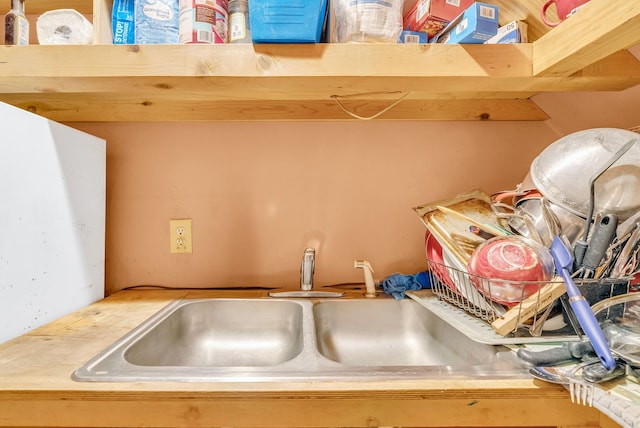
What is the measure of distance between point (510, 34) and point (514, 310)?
0.64m

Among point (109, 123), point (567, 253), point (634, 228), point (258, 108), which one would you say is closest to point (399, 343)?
point (567, 253)

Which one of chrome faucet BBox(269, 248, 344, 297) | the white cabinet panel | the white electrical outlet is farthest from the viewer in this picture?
the white electrical outlet

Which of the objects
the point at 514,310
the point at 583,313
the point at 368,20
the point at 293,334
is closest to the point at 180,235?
the point at 293,334

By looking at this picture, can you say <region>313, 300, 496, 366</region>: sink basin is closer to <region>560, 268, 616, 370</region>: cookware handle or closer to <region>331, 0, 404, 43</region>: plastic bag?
<region>560, 268, 616, 370</region>: cookware handle

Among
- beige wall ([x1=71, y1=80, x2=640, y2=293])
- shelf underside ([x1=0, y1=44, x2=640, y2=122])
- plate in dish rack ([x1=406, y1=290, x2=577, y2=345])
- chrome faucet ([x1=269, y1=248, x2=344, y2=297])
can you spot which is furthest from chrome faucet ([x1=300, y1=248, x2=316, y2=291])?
shelf underside ([x1=0, y1=44, x2=640, y2=122])

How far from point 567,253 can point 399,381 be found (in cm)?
43

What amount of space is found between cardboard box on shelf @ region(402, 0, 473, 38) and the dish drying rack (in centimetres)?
62

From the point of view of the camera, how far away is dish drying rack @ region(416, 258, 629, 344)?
2.27 ft

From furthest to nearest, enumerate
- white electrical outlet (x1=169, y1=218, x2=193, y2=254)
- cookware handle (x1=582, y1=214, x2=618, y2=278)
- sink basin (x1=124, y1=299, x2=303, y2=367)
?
white electrical outlet (x1=169, y1=218, x2=193, y2=254), sink basin (x1=124, y1=299, x2=303, y2=367), cookware handle (x1=582, y1=214, x2=618, y2=278)

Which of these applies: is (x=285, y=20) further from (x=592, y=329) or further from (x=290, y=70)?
(x=592, y=329)

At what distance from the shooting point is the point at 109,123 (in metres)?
1.21

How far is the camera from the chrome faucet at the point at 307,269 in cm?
112

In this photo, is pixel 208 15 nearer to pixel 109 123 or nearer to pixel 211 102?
pixel 211 102

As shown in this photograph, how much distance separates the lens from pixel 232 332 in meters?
1.08
